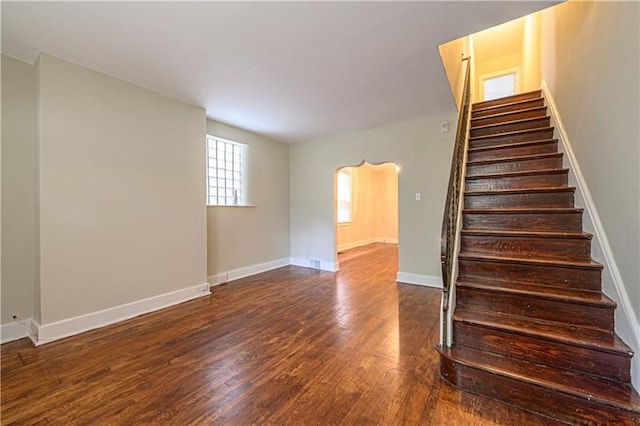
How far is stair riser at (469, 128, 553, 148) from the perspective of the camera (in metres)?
3.07

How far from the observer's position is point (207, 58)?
7.98ft

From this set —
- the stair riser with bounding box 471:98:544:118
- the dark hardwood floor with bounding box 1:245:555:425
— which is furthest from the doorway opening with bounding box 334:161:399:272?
the dark hardwood floor with bounding box 1:245:555:425

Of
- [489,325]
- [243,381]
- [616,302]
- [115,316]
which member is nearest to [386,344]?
[489,325]

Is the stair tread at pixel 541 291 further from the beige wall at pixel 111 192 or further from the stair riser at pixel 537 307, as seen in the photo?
the beige wall at pixel 111 192

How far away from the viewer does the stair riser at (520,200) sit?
2.35m

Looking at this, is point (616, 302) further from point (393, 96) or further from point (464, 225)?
point (393, 96)

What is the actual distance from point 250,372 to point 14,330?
2.22 meters

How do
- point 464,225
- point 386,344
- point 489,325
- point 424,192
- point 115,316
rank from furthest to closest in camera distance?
point 424,192 → point 115,316 → point 464,225 → point 386,344 → point 489,325

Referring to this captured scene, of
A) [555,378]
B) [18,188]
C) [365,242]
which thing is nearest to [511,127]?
[555,378]

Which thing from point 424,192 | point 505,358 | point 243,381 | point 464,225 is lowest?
point 243,381

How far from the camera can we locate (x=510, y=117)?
366cm

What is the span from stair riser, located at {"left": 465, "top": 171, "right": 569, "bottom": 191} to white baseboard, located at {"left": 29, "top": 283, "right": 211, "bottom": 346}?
3.44 metres

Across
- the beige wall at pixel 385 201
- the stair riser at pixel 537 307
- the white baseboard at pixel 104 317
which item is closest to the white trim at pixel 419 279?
the stair riser at pixel 537 307

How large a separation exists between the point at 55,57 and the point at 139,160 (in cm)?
103
